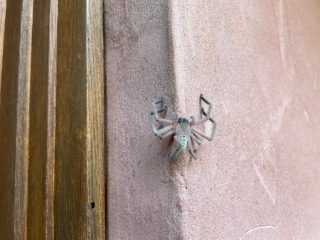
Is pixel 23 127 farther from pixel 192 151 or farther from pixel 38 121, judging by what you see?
pixel 192 151

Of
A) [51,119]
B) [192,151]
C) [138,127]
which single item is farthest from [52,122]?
[192,151]

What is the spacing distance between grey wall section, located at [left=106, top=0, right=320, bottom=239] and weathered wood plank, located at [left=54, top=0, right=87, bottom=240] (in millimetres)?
65

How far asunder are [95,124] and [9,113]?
0.56 ft

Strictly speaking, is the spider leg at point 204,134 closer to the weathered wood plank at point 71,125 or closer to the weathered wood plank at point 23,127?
the weathered wood plank at point 71,125

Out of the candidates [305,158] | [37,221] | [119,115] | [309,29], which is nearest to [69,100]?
[119,115]

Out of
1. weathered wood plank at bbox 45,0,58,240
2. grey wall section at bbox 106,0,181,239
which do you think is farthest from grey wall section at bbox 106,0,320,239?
weathered wood plank at bbox 45,0,58,240

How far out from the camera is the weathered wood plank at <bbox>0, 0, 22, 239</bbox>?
24.5 inches

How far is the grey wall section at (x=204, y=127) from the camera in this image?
1.91 feet

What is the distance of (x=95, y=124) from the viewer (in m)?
0.63

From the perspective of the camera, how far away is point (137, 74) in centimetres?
63

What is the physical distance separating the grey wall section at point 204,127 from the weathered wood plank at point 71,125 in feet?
0.21

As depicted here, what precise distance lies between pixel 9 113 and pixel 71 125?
13 centimetres

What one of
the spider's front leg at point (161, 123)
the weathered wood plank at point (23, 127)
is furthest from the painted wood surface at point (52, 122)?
the spider's front leg at point (161, 123)

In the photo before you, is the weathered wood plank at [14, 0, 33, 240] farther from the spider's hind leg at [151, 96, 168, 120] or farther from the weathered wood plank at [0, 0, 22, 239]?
the spider's hind leg at [151, 96, 168, 120]
